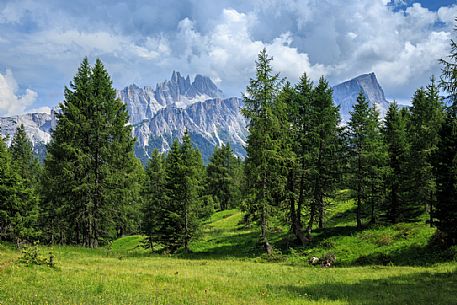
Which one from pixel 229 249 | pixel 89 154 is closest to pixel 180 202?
pixel 229 249

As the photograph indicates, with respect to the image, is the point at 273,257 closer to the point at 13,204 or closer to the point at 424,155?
the point at 424,155

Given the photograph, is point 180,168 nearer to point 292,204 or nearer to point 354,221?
point 292,204

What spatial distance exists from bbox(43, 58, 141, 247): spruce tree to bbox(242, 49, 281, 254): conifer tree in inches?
476

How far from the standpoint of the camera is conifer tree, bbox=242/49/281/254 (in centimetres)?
2966

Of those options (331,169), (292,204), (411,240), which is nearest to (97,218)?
(292,204)

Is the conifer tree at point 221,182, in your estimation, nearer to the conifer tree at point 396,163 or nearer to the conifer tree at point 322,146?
the conifer tree at point 396,163

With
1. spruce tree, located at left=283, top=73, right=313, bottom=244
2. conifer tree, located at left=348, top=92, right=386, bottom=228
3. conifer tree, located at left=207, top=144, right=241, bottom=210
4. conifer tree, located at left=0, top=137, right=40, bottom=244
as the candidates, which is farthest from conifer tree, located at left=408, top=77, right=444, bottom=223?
conifer tree, located at left=207, top=144, right=241, bottom=210

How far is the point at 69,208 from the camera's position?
31.8m

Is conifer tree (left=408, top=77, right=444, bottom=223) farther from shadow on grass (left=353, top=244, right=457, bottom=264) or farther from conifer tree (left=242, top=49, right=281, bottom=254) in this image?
conifer tree (left=242, top=49, right=281, bottom=254)

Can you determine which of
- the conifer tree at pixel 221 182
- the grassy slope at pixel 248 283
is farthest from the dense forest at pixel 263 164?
the conifer tree at pixel 221 182

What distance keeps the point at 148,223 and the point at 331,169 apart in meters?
18.6

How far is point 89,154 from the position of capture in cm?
3158

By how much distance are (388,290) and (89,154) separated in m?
25.3

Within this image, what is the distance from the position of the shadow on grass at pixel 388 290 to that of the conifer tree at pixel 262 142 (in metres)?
12.4
